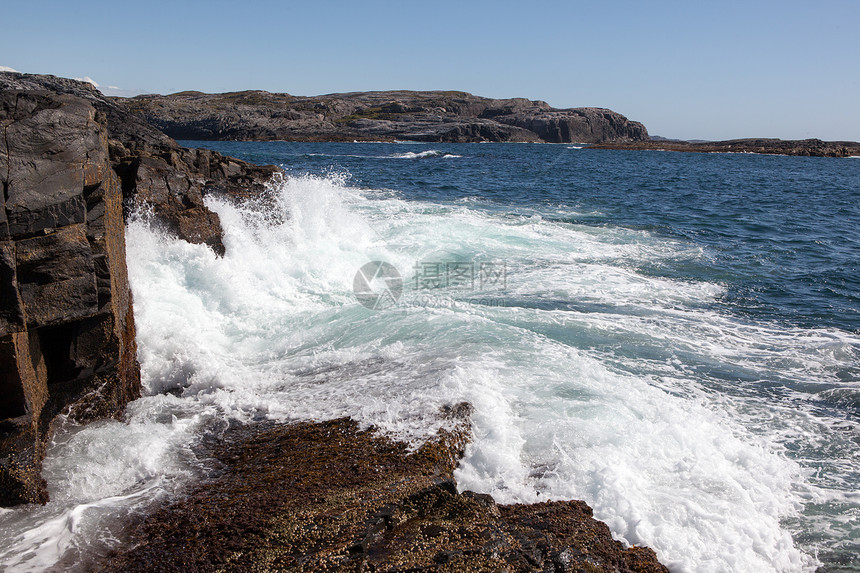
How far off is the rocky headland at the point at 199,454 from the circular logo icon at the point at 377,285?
4686 mm

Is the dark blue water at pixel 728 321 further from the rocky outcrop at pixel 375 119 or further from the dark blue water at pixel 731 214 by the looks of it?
the rocky outcrop at pixel 375 119

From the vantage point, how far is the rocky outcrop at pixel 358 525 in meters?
3.68

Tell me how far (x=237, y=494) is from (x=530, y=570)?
238 cm

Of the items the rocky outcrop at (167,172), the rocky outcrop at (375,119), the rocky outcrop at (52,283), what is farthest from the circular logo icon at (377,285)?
the rocky outcrop at (375,119)

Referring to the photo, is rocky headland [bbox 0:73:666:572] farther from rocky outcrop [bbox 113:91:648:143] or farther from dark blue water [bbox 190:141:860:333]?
rocky outcrop [bbox 113:91:648:143]

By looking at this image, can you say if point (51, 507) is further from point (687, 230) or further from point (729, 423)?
point (687, 230)

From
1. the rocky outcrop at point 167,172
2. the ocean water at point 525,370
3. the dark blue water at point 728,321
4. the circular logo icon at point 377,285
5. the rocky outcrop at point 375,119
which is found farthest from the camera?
the rocky outcrop at point 375,119

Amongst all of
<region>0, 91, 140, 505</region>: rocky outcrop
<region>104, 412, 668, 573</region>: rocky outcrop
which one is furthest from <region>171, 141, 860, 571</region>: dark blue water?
<region>0, 91, 140, 505</region>: rocky outcrop

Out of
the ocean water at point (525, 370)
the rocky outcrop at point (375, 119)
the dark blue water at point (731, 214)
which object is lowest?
the ocean water at point (525, 370)

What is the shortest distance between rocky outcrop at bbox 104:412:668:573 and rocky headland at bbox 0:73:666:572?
1cm

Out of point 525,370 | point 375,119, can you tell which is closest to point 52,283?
point 525,370

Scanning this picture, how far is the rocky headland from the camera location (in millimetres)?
3781

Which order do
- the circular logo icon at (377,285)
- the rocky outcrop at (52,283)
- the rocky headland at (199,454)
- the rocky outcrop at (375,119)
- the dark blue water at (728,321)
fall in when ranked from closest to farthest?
the rocky headland at (199,454)
the rocky outcrop at (52,283)
the dark blue water at (728,321)
the circular logo icon at (377,285)
the rocky outcrop at (375,119)

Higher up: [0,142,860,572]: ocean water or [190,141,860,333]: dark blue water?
[190,141,860,333]: dark blue water
